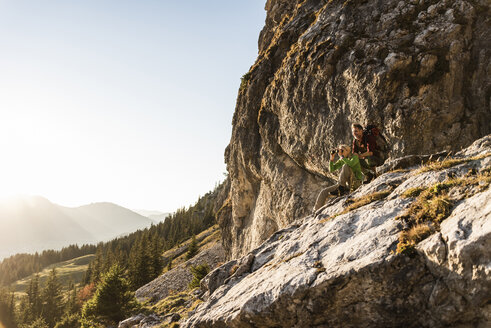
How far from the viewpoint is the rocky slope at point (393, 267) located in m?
5.48

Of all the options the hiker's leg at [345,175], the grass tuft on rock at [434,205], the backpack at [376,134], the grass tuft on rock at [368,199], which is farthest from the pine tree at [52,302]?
the grass tuft on rock at [434,205]

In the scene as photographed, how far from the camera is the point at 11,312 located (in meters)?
81.6

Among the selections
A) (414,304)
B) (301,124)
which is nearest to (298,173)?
(301,124)

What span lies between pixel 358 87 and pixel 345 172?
943cm

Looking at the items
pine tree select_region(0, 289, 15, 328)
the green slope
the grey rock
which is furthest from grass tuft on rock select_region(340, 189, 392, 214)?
the green slope

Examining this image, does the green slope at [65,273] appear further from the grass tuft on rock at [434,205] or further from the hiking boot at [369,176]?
the grass tuft on rock at [434,205]

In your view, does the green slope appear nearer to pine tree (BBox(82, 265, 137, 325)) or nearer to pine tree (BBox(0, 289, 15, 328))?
pine tree (BBox(0, 289, 15, 328))

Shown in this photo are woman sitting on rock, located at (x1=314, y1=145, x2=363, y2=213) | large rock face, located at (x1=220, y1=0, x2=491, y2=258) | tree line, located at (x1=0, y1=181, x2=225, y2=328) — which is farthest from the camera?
tree line, located at (x1=0, y1=181, x2=225, y2=328)

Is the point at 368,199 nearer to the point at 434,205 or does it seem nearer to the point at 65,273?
the point at 434,205

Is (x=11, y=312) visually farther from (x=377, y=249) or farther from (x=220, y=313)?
(x=377, y=249)

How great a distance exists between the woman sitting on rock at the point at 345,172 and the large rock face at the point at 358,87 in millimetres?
6298

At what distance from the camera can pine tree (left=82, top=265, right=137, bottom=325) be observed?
33.2 m

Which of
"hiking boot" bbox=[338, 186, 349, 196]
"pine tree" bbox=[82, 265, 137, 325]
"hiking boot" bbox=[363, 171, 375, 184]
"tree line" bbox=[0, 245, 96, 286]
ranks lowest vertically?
"tree line" bbox=[0, 245, 96, 286]

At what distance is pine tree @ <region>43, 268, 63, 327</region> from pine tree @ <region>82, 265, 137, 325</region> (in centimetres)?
5419
